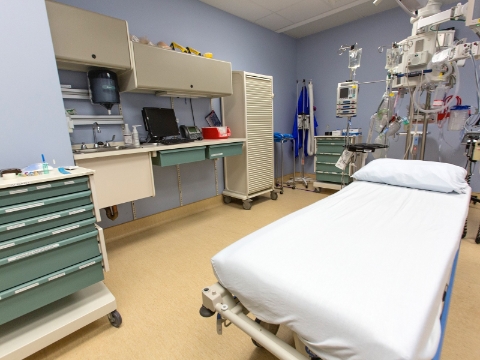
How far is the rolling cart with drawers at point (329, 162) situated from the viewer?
12.4 ft

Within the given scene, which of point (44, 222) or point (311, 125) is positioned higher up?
point (311, 125)

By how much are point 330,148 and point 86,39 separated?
3.38 m

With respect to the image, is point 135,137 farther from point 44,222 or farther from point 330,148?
point 330,148

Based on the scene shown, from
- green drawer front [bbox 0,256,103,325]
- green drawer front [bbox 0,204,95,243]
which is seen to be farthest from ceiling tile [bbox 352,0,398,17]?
green drawer front [bbox 0,256,103,325]

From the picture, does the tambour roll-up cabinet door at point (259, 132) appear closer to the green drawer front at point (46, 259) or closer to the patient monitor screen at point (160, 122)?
the patient monitor screen at point (160, 122)

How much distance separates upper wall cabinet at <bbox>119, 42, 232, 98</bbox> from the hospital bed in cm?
193

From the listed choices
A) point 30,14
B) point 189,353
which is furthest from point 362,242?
point 30,14

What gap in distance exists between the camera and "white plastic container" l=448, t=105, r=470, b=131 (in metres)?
2.57

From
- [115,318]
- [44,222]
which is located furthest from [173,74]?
[115,318]

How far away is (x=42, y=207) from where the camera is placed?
1.24 m

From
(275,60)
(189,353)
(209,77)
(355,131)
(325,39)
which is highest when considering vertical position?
(325,39)

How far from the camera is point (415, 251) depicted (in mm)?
1017

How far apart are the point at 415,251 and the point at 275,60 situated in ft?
13.9

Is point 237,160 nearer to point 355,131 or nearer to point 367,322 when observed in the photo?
point 355,131
